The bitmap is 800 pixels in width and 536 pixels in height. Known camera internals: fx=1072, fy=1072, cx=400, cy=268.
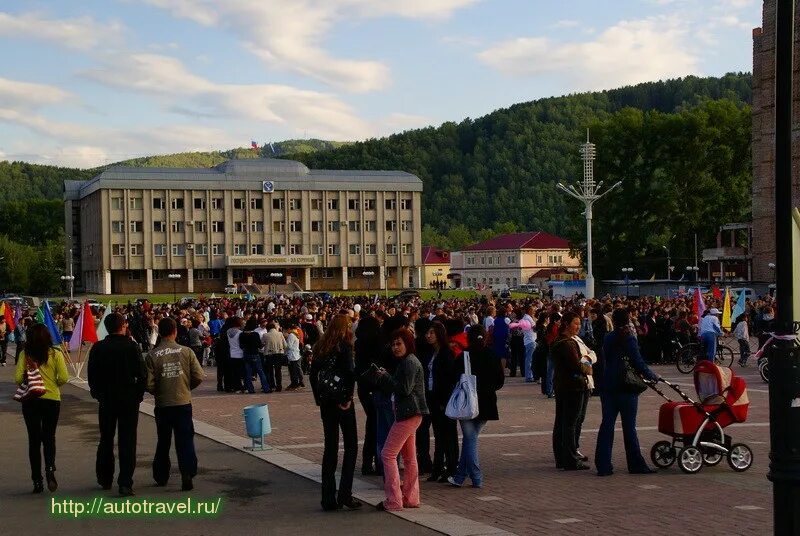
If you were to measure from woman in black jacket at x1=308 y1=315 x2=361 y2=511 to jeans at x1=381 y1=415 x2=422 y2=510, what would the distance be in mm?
315

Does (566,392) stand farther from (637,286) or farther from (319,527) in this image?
(637,286)

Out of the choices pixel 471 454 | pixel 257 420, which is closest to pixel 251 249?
pixel 257 420

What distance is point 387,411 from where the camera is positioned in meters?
11.1

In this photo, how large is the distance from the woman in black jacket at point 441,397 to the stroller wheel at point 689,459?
2397 millimetres

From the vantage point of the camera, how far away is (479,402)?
A: 35.6 feet

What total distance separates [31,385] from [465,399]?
171 inches

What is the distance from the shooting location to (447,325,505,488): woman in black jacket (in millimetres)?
10703

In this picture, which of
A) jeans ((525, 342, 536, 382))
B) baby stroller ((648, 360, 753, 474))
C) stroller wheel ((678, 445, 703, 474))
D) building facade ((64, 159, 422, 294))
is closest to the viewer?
stroller wheel ((678, 445, 703, 474))

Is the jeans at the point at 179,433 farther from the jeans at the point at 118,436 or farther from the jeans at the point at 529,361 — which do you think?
the jeans at the point at 529,361

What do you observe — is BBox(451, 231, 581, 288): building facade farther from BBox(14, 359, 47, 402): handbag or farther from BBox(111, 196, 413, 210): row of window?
BBox(14, 359, 47, 402): handbag

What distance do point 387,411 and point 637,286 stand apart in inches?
2672

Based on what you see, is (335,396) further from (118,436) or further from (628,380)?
(628,380)

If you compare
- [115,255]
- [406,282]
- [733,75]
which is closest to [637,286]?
[406,282]

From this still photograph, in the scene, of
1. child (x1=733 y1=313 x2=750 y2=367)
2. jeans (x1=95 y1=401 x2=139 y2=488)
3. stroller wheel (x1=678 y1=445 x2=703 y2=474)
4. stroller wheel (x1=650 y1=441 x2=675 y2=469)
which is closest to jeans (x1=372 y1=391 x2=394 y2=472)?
jeans (x1=95 y1=401 x2=139 y2=488)
